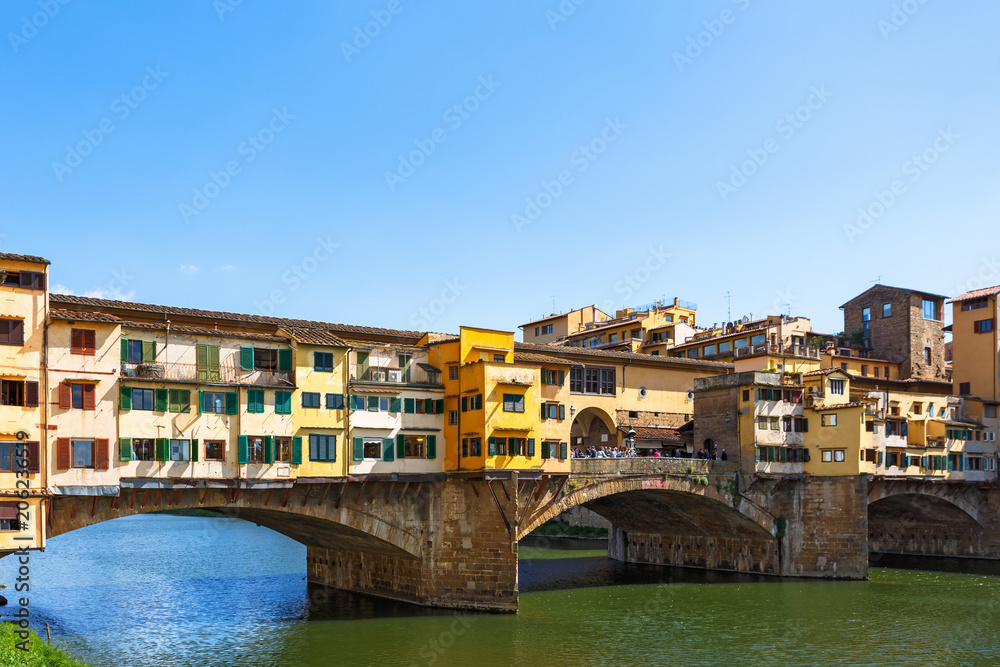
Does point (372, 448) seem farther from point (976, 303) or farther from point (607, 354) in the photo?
point (976, 303)

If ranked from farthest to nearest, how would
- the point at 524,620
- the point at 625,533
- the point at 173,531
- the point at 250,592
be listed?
the point at 173,531, the point at 625,533, the point at 250,592, the point at 524,620

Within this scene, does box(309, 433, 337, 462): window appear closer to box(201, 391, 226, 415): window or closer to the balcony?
the balcony

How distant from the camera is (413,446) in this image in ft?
164

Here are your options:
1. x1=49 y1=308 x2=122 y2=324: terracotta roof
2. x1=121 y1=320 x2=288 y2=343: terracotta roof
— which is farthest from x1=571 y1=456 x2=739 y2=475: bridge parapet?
x1=49 y1=308 x2=122 y2=324: terracotta roof

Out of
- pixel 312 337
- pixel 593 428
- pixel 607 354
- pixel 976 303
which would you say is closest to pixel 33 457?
pixel 312 337

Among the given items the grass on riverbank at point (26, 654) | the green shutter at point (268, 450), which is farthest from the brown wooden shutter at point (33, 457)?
the green shutter at point (268, 450)

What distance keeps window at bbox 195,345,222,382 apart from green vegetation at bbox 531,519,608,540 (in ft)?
168

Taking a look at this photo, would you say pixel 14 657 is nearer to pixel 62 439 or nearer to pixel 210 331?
pixel 62 439

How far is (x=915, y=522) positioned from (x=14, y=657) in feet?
245

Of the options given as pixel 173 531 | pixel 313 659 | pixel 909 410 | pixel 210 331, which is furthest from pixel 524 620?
pixel 173 531

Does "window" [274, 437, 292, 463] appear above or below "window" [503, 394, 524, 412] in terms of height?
below

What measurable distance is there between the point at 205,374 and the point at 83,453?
635 cm

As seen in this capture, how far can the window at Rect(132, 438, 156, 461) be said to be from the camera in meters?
41.5

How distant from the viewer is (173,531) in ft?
330
